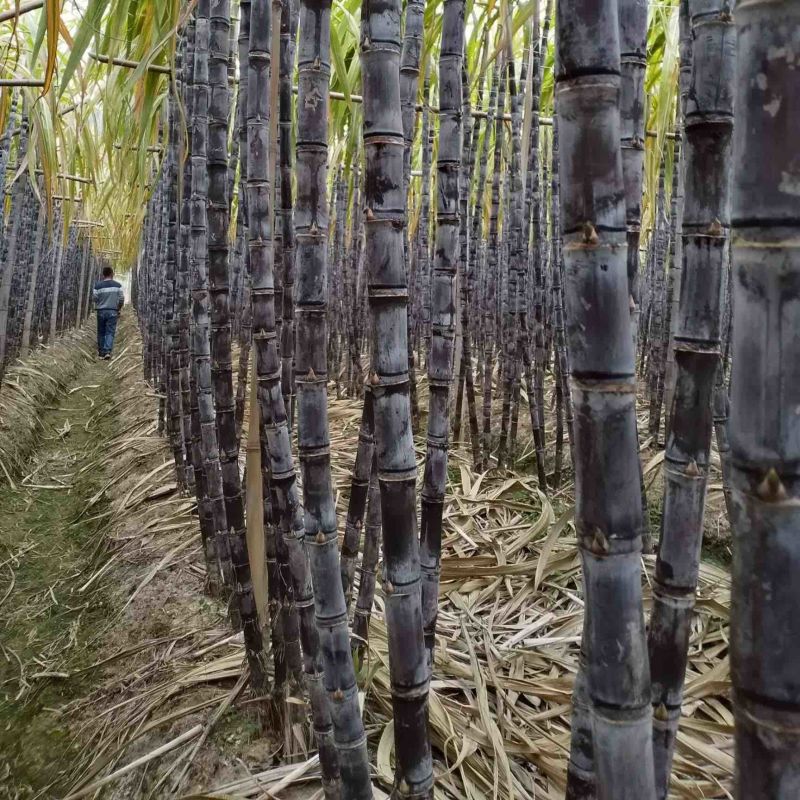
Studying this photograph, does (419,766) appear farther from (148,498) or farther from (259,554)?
(148,498)

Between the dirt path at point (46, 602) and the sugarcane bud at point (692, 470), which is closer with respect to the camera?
the sugarcane bud at point (692, 470)

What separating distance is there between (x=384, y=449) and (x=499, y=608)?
61.4 inches

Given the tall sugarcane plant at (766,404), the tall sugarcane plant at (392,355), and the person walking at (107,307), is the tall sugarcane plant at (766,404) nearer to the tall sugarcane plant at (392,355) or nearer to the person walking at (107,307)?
the tall sugarcane plant at (392,355)

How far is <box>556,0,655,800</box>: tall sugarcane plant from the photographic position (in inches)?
19.2

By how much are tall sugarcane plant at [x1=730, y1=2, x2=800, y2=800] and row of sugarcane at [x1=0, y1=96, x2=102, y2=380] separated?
299 cm

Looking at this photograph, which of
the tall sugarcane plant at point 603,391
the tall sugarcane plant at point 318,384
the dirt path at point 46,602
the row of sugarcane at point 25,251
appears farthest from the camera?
the row of sugarcane at point 25,251

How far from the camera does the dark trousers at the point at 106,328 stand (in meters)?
8.66

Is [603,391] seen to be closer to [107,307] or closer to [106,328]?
[107,307]

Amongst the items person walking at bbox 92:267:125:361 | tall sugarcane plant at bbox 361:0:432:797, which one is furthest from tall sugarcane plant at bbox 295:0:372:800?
person walking at bbox 92:267:125:361

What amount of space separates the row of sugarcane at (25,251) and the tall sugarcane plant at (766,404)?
2.99 metres

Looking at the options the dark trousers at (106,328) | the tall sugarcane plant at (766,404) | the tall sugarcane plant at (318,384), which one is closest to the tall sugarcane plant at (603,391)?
the tall sugarcane plant at (766,404)

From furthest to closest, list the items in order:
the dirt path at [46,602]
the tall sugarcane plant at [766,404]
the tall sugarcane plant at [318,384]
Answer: the dirt path at [46,602] < the tall sugarcane plant at [318,384] < the tall sugarcane plant at [766,404]

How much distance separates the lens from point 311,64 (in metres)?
0.86

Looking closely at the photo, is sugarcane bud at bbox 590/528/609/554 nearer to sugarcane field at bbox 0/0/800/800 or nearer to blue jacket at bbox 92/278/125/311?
sugarcane field at bbox 0/0/800/800
